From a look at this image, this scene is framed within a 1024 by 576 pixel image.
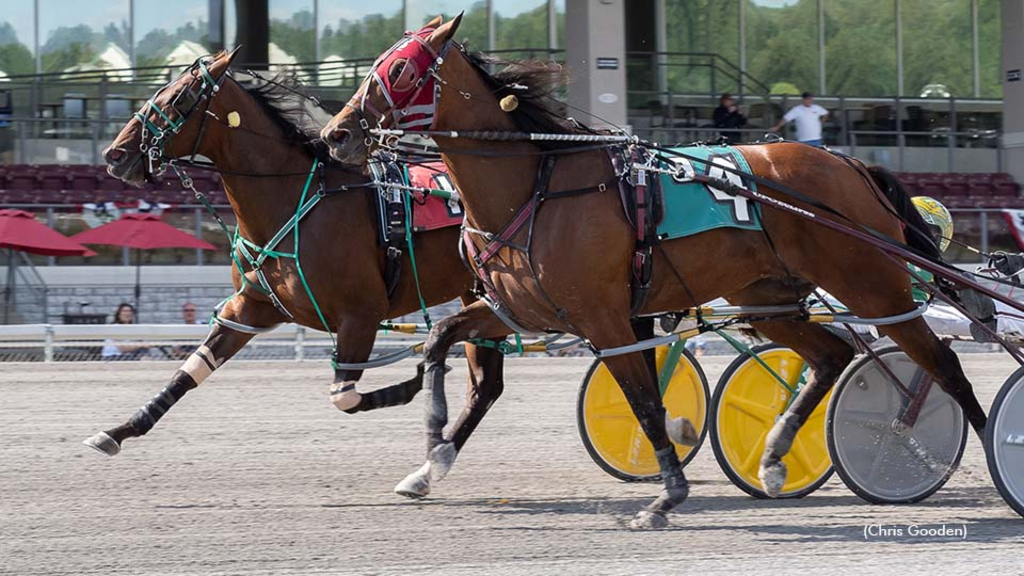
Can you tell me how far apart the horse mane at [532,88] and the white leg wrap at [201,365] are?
2.13 m

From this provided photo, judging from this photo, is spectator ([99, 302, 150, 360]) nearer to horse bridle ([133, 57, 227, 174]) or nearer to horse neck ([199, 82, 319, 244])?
horse neck ([199, 82, 319, 244])

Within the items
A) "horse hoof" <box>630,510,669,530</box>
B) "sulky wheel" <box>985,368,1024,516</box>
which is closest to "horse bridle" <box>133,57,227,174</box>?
"horse hoof" <box>630,510,669,530</box>

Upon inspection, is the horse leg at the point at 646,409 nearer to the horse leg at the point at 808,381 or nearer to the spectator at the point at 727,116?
the horse leg at the point at 808,381

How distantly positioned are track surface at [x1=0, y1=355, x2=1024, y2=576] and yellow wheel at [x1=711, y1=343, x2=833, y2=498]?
0.41 ft

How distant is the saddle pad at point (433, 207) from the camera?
22.2 feet

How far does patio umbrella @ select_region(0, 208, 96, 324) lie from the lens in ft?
43.3

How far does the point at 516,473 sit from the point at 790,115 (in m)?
10.3

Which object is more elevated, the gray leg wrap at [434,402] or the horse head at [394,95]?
the horse head at [394,95]

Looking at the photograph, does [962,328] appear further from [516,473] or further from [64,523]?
[64,523]

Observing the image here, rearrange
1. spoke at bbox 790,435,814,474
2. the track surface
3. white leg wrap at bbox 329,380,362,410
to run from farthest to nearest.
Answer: spoke at bbox 790,435,814,474
white leg wrap at bbox 329,380,362,410
the track surface

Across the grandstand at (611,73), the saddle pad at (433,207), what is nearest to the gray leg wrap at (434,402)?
the saddle pad at (433,207)

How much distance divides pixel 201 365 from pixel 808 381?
3.00 m

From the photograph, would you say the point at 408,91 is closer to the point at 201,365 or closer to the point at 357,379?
the point at 357,379

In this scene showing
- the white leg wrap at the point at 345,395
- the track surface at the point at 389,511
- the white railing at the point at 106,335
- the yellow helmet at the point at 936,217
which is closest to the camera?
the track surface at the point at 389,511
